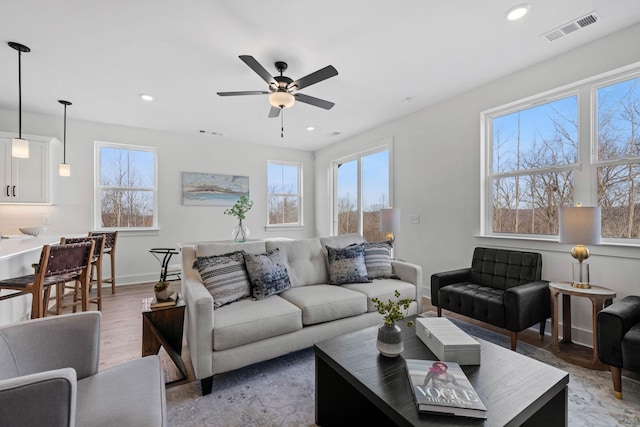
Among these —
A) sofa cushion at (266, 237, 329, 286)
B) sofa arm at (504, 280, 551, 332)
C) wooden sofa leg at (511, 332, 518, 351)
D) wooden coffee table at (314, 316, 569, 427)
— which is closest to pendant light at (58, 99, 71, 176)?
sofa cushion at (266, 237, 329, 286)

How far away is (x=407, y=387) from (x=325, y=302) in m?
1.19

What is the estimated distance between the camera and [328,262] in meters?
3.07

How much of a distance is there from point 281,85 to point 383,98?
166 centimetres

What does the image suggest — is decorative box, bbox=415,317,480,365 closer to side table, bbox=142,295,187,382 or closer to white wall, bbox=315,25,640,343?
side table, bbox=142,295,187,382

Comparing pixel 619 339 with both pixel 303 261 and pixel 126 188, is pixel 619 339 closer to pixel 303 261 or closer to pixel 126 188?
pixel 303 261

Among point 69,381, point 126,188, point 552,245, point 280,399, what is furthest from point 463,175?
point 126,188

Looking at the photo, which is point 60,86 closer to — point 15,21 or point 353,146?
point 15,21

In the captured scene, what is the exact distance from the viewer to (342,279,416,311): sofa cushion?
104 inches

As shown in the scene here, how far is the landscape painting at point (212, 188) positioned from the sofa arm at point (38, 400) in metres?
4.96

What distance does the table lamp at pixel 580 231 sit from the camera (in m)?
2.21

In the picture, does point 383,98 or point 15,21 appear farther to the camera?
point 383,98

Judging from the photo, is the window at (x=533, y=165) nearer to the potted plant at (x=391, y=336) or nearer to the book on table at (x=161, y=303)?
the potted plant at (x=391, y=336)

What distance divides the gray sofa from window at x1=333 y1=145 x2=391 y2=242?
2130mm

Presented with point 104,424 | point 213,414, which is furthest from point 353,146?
point 104,424
